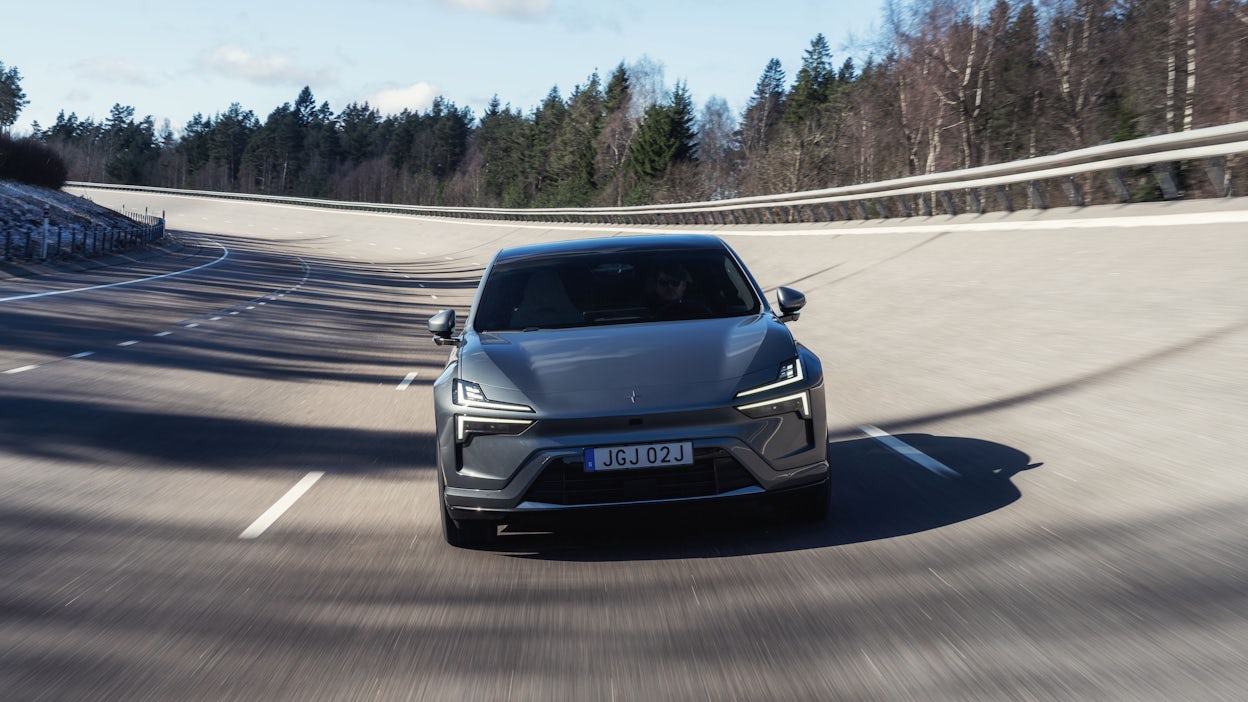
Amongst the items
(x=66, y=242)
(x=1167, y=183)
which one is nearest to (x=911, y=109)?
(x=66, y=242)

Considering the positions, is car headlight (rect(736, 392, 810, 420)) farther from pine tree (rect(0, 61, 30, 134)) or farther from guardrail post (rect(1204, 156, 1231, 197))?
pine tree (rect(0, 61, 30, 134))

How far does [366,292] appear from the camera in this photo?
105 ft

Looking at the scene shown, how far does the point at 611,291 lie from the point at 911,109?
59.5m

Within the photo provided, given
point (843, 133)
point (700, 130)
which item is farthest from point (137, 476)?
point (700, 130)

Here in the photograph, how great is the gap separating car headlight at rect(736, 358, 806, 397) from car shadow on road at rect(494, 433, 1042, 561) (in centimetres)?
51

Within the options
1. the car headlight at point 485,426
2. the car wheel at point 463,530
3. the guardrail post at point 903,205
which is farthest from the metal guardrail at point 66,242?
the car headlight at point 485,426

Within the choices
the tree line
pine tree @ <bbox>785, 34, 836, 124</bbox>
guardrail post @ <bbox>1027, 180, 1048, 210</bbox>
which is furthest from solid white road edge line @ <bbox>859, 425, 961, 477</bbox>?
pine tree @ <bbox>785, 34, 836, 124</bbox>

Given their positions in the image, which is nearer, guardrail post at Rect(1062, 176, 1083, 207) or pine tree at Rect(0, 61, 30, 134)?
guardrail post at Rect(1062, 176, 1083, 207)

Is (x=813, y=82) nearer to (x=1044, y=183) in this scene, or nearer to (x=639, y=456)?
(x=1044, y=183)

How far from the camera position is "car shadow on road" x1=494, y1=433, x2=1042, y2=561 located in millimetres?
5863

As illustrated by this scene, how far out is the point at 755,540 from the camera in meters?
6.01

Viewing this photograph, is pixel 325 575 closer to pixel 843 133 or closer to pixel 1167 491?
pixel 1167 491

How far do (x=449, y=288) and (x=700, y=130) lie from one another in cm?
10521

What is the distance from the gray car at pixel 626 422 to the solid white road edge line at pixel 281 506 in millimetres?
1193
